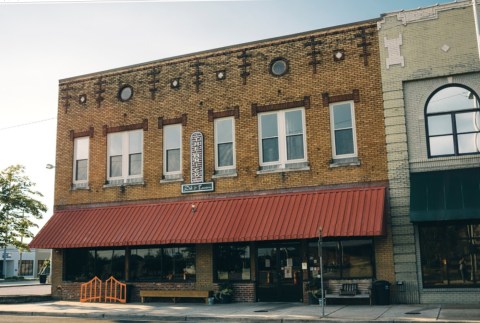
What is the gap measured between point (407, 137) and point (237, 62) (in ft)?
25.1

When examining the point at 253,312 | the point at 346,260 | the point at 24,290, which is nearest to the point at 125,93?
the point at 253,312

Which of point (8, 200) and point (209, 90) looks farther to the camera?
point (8, 200)

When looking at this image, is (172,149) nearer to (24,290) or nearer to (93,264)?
(93,264)

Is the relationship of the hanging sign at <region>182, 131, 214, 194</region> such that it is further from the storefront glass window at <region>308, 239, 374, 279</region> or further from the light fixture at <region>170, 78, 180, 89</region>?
the storefront glass window at <region>308, 239, 374, 279</region>

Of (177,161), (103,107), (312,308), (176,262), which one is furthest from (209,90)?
(312,308)

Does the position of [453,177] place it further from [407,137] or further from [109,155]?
[109,155]

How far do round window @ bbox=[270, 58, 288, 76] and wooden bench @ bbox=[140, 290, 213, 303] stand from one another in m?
9.14

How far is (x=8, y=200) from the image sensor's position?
25.4m

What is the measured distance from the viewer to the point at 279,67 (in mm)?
21406

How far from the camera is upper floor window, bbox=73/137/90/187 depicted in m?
24.7

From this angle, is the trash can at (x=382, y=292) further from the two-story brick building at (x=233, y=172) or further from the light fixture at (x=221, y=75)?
the light fixture at (x=221, y=75)

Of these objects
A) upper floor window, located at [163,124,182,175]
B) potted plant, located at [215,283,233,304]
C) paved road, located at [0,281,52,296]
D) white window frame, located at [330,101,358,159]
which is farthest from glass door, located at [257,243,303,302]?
Result: paved road, located at [0,281,52,296]

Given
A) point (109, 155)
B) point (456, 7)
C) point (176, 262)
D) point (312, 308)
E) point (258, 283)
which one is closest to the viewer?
point (312, 308)

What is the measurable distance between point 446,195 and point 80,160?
Answer: 16.3 meters
